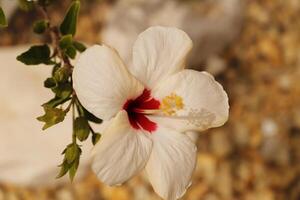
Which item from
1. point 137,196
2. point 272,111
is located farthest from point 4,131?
point 272,111

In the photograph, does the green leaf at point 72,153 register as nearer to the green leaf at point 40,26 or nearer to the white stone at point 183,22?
the green leaf at point 40,26

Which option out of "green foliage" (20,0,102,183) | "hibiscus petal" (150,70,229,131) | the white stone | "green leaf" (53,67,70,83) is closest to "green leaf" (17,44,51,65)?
"green foliage" (20,0,102,183)

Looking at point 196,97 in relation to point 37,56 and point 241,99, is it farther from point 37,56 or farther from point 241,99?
point 241,99

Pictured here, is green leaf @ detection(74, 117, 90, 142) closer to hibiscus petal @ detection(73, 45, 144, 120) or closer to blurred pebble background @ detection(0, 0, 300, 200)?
hibiscus petal @ detection(73, 45, 144, 120)

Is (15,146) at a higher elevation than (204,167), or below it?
higher

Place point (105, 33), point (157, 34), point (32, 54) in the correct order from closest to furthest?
point (157, 34), point (32, 54), point (105, 33)

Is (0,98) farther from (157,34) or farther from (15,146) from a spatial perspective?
(157,34)

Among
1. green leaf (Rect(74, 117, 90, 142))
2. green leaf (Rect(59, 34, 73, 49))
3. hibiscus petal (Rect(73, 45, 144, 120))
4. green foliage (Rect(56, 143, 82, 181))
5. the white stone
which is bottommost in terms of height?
the white stone

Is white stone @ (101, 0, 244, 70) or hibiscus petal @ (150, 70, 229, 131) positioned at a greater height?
hibiscus petal @ (150, 70, 229, 131)
